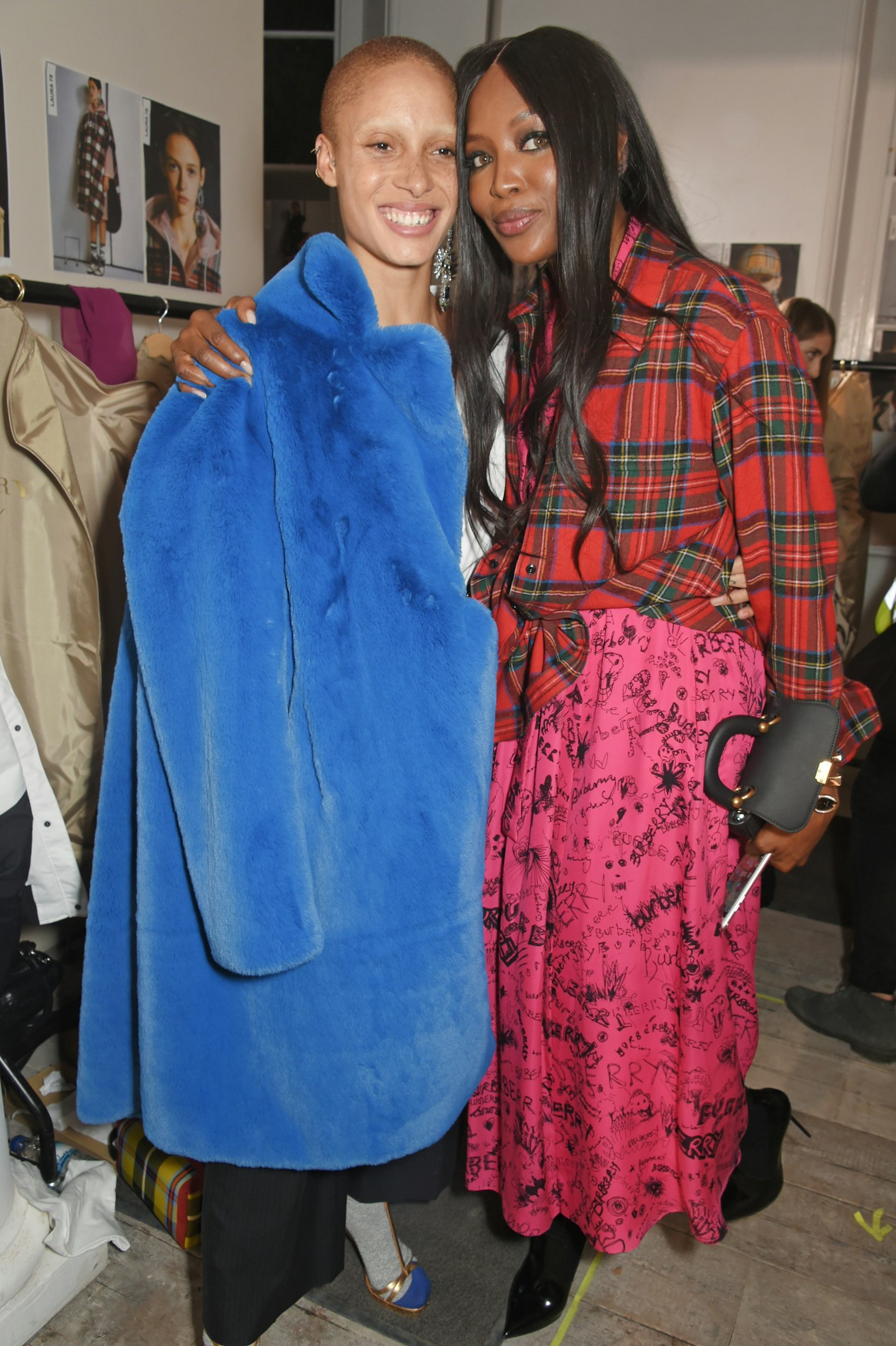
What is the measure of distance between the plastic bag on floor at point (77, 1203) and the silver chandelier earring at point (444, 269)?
1.54 meters

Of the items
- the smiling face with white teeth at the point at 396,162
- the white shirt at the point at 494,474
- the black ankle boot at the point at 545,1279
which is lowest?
the black ankle boot at the point at 545,1279

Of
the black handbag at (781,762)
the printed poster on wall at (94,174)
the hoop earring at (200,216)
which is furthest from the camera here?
the hoop earring at (200,216)

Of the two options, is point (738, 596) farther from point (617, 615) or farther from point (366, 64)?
point (366, 64)

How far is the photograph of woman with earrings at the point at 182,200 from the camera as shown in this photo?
79.4 inches

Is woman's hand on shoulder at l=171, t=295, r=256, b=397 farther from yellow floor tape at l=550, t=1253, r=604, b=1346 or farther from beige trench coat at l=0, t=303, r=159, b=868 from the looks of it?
yellow floor tape at l=550, t=1253, r=604, b=1346

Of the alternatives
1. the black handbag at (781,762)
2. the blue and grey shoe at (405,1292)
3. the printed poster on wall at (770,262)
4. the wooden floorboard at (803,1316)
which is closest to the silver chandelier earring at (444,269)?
the black handbag at (781,762)

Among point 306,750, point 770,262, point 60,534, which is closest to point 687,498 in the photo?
point 306,750

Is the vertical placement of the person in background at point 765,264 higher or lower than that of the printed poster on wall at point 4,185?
higher

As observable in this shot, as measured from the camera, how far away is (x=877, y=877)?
2.32 m

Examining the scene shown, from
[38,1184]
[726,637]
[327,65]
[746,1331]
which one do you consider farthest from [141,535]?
[327,65]

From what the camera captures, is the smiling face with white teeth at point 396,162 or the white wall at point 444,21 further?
the white wall at point 444,21

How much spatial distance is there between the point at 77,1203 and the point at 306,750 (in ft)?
3.60

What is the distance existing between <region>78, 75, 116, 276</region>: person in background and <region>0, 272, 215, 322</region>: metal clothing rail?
0.23 meters

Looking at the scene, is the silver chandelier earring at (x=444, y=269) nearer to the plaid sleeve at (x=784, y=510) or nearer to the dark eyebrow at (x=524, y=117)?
the dark eyebrow at (x=524, y=117)
